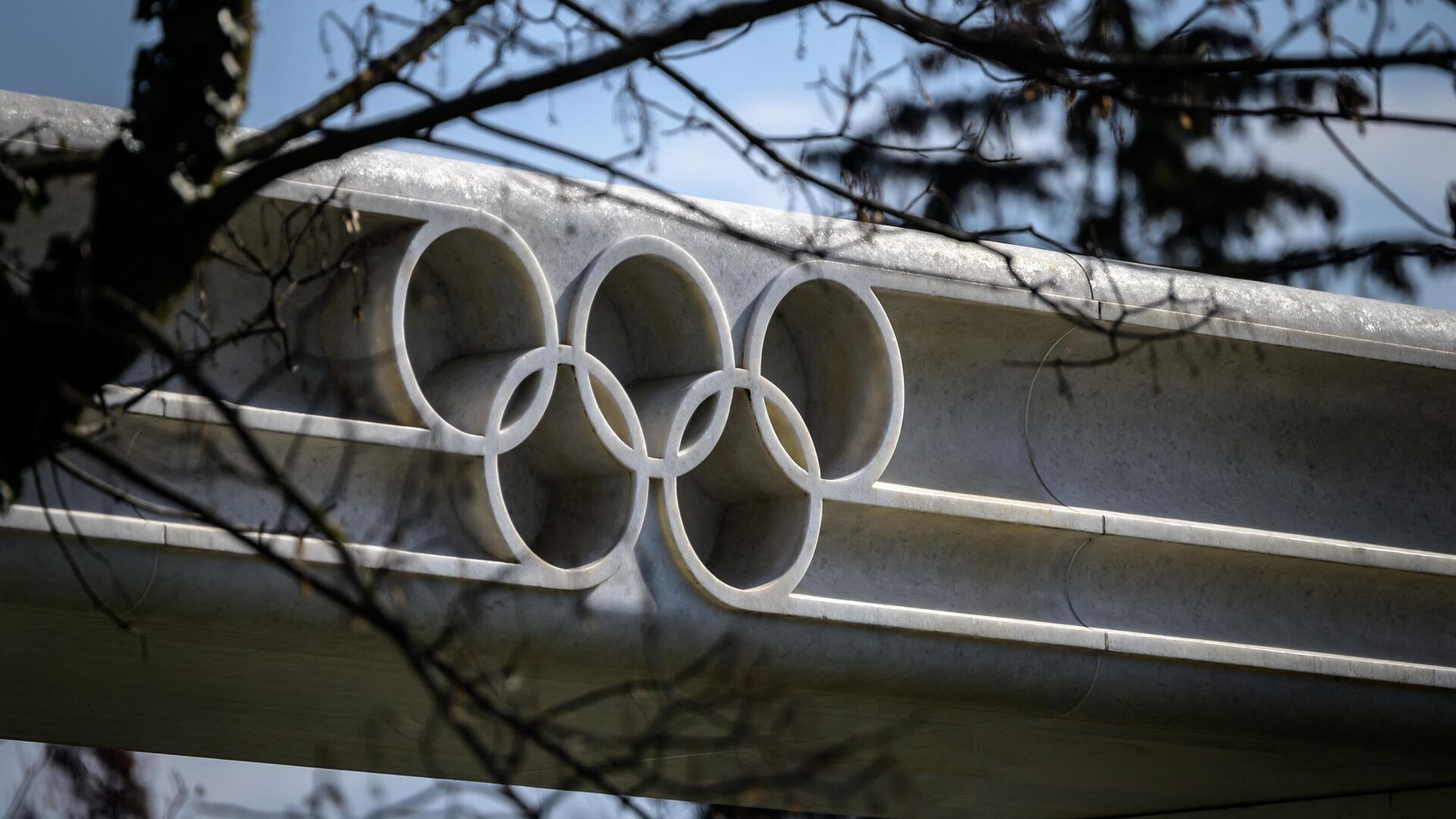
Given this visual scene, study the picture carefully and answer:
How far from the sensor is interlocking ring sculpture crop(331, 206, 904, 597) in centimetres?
470

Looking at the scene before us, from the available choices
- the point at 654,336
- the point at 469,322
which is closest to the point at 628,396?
the point at 654,336

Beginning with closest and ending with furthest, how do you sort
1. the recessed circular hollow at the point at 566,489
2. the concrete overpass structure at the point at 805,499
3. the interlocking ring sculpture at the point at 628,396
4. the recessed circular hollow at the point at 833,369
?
the concrete overpass structure at the point at 805,499, the interlocking ring sculpture at the point at 628,396, the recessed circular hollow at the point at 566,489, the recessed circular hollow at the point at 833,369

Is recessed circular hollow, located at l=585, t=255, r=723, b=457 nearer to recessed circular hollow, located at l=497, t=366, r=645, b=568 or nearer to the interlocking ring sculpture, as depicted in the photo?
the interlocking ring sculpture

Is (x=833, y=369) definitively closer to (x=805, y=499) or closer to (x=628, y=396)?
(x=805, y=499)

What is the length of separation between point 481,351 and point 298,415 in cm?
72

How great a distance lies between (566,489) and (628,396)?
344 mm

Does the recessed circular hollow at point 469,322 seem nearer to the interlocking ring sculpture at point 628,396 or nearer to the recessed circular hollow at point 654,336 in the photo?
the interlocking ring sculpture at point 628,396

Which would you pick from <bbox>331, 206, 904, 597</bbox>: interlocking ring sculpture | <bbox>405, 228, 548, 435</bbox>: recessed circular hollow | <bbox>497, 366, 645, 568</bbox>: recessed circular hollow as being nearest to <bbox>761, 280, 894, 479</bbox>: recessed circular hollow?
<bbox>331, 206, 904, 597</bbox>: interlocking ring sculpture

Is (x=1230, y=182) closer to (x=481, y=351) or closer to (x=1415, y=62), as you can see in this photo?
(x=481, y=351)

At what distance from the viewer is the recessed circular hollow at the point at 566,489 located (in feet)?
16.0

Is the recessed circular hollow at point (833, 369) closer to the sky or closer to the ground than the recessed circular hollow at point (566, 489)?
closer to the sky

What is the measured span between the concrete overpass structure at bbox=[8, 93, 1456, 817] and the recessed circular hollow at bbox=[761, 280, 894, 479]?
0.02 meters

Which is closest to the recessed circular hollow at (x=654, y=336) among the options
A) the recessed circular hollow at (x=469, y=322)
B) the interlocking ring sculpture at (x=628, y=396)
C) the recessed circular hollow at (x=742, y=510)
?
the interlocking ring sculpture at (x=628, y=396)

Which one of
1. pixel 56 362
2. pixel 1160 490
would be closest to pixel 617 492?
pixel 1160 490
